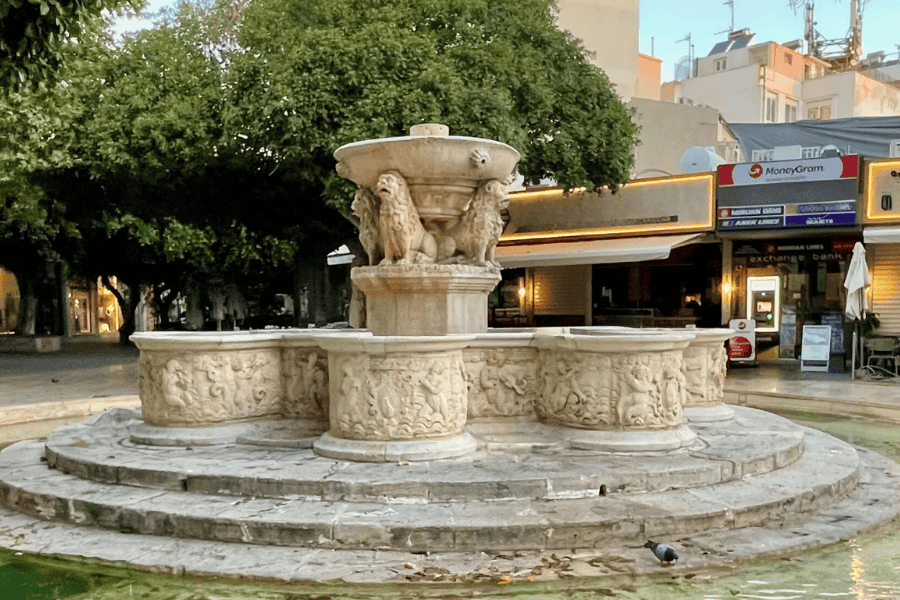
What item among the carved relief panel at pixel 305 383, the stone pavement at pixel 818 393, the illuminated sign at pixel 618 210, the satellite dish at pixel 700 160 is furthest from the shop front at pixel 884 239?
the carved relief panel at pixel 305 383

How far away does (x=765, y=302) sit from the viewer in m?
17.4

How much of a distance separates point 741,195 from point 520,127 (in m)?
5.81

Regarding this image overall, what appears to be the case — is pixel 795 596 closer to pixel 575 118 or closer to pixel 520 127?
pixel 520 127

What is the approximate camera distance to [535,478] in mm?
4672

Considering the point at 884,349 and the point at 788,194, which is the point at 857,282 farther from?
the point at 788,194

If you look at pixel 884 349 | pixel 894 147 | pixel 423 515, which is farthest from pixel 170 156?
pixel 894 147

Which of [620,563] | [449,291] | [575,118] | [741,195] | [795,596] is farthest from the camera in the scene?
[741,195]

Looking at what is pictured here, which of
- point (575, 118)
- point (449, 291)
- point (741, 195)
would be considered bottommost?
point (449, 291)

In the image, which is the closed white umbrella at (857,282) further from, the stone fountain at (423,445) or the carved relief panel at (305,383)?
the carved relief panel at (305,383)

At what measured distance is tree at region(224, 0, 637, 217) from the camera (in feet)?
39.5

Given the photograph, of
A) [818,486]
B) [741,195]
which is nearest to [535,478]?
[818,486]

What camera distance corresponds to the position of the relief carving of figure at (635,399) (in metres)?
5.52

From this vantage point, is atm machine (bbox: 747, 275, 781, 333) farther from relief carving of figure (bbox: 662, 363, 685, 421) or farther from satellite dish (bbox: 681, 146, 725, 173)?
relief carving of figure (bbox: 662, 363, 685, 421)

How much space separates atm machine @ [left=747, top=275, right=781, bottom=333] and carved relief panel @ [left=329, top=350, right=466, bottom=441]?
14.0 metres
